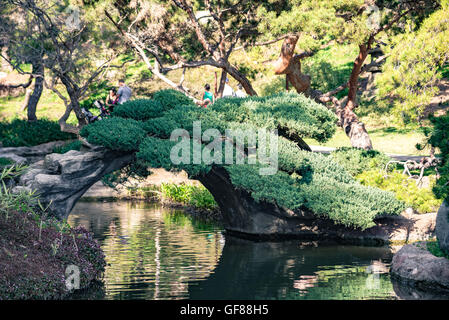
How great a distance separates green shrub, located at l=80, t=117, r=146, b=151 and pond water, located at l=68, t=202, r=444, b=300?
2.40 m

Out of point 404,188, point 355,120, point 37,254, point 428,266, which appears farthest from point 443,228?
point 355,120

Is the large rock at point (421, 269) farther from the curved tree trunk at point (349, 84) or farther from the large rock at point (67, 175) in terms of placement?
the curved tree trunk at point (349, 84)

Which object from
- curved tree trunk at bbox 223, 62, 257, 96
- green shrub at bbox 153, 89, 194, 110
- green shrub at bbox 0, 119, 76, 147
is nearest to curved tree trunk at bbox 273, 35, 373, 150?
curved tree trunk at bbox 223, 62, 257, 96

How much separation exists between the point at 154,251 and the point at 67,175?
256 cm

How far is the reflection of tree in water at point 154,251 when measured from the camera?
10688mm

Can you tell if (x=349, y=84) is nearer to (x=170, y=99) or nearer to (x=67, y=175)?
(x=170, y=99)

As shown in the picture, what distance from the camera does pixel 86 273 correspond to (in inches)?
412

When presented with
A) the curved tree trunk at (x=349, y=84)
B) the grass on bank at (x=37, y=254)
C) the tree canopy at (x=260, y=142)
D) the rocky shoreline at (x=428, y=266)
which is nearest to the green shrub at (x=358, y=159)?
the tree canopy at (x=260, y=142)

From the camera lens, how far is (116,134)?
13.2 m

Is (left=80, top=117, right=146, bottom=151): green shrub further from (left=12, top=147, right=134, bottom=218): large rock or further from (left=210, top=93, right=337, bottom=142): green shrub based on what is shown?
(left=210, top=93, right=337, bottom=142): green shrub

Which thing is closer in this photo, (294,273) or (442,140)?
(442,140)

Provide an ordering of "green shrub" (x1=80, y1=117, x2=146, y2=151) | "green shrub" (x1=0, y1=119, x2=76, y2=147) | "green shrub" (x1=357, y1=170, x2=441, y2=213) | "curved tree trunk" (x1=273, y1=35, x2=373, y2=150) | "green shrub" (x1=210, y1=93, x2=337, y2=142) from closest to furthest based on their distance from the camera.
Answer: "green shrub" (x1=80, y1=117, x2=146, y2=151)
"green shrub" (x1=210, y1=93, x2=337, y2=142)
"green shrub" (x1=357, y1=170, x2=441, y2=213)
"curved tree trunk" (x1=273, y1=35, x2=373, y2=150)
"green shrub" (x1=0, y1=119, x2=76, y2=147)

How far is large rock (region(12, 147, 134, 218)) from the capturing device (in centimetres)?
1308

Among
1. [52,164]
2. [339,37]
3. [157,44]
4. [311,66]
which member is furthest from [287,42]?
[311,66]
